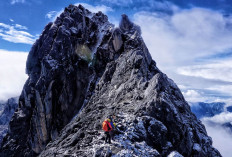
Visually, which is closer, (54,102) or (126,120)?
(126,120)

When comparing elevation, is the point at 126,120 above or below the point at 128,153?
above

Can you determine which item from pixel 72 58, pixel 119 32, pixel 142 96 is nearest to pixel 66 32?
pixel 72 58

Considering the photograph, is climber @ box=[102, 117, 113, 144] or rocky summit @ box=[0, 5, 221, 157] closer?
climber @ box=[102, 117, 113, 144]

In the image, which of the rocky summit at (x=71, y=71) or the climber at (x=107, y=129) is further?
the rocky summit at (x=71, y=71)

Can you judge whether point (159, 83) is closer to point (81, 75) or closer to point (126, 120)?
point (126, 120)

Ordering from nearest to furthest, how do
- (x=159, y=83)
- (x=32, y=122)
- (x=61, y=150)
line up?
(x=61, y=150), (x=159, y=83), (x=32, y=122)

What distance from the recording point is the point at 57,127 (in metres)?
57.2

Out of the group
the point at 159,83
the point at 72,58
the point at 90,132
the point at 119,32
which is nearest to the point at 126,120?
the point at 90,132

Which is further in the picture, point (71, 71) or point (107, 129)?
point (71, 71)

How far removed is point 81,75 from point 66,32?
1764 cm

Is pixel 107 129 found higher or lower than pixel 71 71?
lower

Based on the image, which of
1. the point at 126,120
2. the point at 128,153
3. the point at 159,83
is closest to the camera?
the point at 128,153

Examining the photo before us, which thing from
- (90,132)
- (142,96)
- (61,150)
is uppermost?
(142,96)

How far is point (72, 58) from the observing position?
62.9 m
